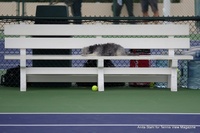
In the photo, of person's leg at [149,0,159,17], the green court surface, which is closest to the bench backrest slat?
the green court surface

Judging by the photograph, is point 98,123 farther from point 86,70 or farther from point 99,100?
point 86,70

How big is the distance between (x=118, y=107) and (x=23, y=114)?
128 centimetres

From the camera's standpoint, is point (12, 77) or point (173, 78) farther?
point (12, 77)

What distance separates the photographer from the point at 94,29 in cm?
961

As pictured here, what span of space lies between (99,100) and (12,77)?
2.27 m

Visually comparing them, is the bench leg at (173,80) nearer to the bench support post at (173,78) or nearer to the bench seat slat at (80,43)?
the bench support post at (173,78)

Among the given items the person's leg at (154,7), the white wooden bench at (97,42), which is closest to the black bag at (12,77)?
the white wooden bench at (97,42)

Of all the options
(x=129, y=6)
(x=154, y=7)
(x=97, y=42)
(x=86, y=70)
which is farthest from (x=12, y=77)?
(x=154, y=7)

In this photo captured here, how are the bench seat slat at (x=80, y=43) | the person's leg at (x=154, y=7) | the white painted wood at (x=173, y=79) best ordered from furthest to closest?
the person's leg at (x=154, y=7) → the bench seat slat at (x=80, y=43) → the white painted wood at (x=173, y=79)

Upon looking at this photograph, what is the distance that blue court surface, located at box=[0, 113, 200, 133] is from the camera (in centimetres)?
570

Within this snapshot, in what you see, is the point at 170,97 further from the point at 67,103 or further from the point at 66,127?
the point at 66,127

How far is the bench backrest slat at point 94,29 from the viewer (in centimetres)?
959

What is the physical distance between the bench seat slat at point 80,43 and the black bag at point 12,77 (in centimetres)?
52

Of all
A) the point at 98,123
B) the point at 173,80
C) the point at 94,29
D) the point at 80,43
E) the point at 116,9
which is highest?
the point at 116,9
